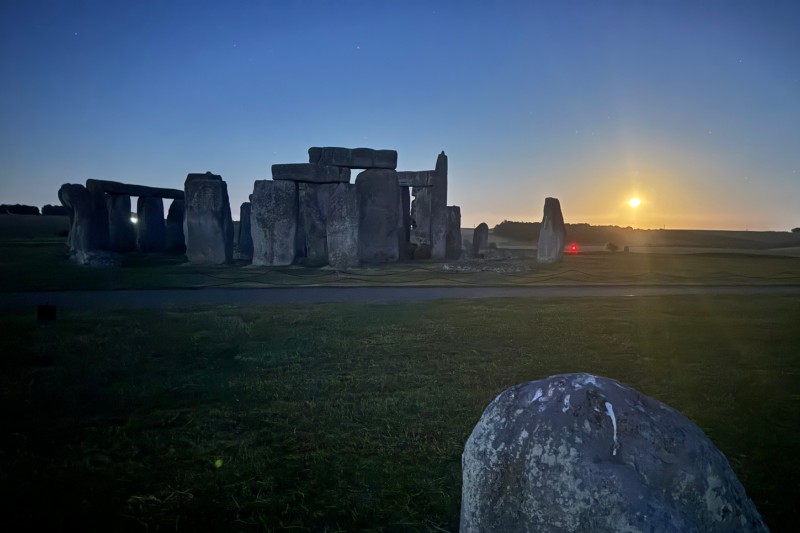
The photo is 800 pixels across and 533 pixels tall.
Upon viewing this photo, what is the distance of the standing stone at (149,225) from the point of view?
2458cm

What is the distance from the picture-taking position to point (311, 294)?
1340 cm

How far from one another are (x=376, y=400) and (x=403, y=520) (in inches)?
86.2

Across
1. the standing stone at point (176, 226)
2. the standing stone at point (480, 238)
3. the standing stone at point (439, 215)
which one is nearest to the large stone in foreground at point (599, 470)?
the standing stone at point (439, 215)

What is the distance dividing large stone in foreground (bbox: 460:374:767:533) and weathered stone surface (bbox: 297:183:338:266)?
19.8m

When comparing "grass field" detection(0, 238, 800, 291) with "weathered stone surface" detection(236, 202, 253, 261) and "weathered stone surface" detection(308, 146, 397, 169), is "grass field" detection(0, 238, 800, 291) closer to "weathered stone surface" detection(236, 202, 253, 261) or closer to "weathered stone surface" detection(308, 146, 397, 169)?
"weathered stone surface" detection(236, 202, 253, 261)

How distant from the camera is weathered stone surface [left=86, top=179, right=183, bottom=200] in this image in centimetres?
2242

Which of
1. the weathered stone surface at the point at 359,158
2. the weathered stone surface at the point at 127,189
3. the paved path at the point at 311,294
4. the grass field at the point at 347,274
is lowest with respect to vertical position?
the paved path at the point at 311,294

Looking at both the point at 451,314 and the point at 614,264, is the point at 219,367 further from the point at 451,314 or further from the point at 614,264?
the point at 614,264

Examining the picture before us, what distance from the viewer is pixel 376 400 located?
5.64m

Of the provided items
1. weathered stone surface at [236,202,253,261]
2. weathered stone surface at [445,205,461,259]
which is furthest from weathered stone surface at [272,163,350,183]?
weathered stone surface at [445,205,461,259]

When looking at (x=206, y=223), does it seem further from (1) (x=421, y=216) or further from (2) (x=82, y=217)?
(1) (x=421, y=216)

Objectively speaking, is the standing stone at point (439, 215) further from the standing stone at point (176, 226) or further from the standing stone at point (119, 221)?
the standing stone at point (119, 221)

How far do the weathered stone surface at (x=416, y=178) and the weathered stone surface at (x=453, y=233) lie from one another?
94.7 inches

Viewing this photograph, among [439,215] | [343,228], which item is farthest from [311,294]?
[439,215]
